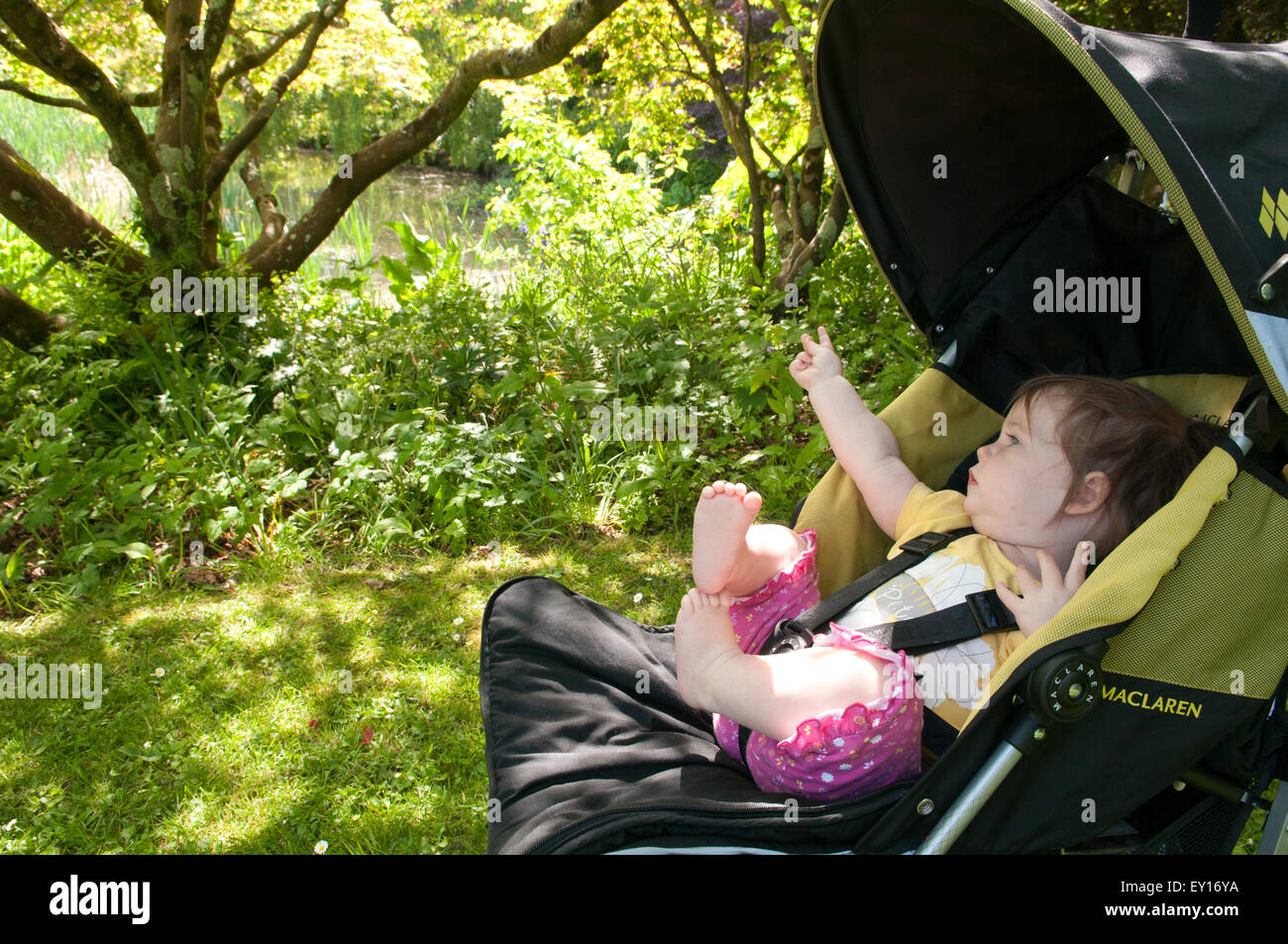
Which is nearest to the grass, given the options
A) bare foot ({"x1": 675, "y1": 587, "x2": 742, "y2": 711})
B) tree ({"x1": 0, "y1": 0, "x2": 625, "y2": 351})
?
bare foot ({"x1": 675, "y1": 587, "x2": 742, "y2": 711})

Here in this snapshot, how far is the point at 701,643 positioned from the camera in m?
1.91

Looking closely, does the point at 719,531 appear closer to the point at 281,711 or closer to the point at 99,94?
the point at 281,711

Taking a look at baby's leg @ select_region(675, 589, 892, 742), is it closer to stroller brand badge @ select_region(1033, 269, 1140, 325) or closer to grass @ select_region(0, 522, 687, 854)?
grass @ select_region(0, 522, 687, 854)

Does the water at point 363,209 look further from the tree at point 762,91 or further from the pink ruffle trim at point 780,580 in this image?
the pink ruffle trim at point 780,580

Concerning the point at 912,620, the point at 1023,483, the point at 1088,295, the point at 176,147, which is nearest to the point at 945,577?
the point at 912,620

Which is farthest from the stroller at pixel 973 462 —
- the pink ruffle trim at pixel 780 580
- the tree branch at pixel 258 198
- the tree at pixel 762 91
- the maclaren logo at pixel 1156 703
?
the tree branch at pixel 258 198

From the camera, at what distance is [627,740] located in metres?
2.23

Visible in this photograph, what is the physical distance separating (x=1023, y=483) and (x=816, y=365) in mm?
706

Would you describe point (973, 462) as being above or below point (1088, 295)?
below

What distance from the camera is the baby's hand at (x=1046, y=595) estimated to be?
5.86 ft

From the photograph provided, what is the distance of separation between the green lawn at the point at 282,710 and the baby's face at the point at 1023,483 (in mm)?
1110
